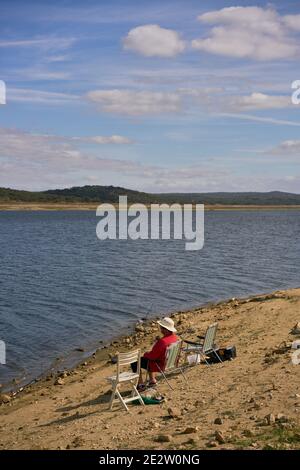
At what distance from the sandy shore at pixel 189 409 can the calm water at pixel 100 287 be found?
289 centimetres

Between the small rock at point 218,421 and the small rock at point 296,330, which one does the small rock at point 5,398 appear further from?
the small rock at point 296,330

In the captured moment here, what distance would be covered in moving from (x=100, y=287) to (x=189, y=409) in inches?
810

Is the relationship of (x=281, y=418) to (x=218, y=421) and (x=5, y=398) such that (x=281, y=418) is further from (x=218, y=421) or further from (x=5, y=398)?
(x=5, y=398)

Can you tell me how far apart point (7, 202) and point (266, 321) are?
190 meters

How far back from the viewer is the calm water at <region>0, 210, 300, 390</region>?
19484 millimetres

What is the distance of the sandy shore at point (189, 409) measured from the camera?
27.5 ft

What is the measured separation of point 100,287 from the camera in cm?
3041

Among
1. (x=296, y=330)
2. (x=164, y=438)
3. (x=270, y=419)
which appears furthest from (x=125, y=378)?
(x=296, y=330)

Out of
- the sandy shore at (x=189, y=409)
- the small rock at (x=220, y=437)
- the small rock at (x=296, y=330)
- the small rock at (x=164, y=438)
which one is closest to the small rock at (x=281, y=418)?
the sandy shore at (x=189, y=409)

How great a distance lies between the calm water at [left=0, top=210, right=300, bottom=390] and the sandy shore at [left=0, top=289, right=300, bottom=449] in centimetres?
289

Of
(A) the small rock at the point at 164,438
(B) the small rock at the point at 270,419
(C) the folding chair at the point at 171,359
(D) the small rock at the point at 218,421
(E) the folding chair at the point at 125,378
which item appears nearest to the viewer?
(A) the small rock at the point at 164,438

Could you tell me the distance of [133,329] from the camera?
20922 mm

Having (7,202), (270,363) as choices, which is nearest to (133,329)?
(270,363)
